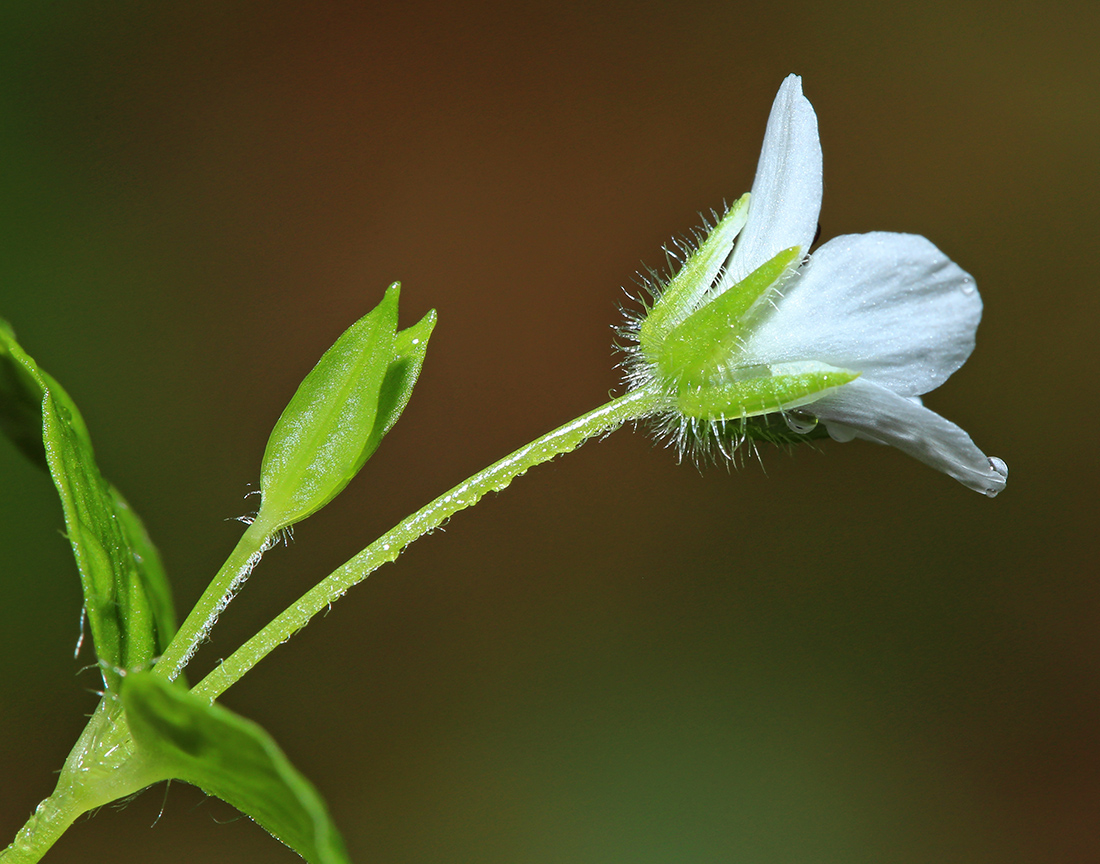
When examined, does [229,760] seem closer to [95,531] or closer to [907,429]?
[95,531]

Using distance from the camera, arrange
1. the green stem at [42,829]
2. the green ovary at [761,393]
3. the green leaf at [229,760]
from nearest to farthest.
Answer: the green leaf at [229,760] < the green stem at [42,829] < the green ovary at [761,393]

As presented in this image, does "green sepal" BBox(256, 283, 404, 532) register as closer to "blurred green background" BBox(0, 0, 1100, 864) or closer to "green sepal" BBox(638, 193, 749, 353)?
"green sepal" BBox(638, 193, 749, 353)

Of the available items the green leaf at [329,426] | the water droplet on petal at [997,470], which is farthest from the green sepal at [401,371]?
the water droplet on petal at [997,470]

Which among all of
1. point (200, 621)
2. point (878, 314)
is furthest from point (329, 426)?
point (878, 314)

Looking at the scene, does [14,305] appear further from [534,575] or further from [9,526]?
[534,575]

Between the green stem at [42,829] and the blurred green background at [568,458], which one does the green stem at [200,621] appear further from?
the blurred green background at [568,458]

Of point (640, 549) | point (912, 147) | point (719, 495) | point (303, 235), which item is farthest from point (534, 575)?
point (912, 147)
